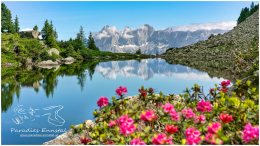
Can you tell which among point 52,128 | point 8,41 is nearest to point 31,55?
point 8,41

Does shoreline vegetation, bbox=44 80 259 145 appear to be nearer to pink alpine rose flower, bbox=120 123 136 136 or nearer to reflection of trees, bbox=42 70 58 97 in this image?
pink alpine rose flower, bbox=120 123 136 136

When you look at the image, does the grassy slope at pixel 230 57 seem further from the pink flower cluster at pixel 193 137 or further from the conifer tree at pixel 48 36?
the conifer tree at pixel 48 36

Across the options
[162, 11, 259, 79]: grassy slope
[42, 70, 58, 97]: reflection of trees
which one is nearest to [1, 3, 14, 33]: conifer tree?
[162, 11, 259, 79]: grassy slope

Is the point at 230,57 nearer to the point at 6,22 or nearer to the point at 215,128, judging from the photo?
the point at 215,128

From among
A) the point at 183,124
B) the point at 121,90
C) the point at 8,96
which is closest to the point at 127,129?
the point at 183,124

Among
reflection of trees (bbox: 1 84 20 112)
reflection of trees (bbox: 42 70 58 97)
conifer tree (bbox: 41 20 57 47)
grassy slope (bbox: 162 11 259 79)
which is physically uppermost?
conifer tree (bbox: 41 20 57 47)

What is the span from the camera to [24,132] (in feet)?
58.0

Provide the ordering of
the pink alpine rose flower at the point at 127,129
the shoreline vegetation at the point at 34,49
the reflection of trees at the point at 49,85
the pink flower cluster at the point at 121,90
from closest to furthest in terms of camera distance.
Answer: the pink alpine rose flower at the point at 127,129
the pink flower cluster at the point at 121,90
the reflection of trees at the point at 49,85
the shoreline vegetation at the point at 34,49

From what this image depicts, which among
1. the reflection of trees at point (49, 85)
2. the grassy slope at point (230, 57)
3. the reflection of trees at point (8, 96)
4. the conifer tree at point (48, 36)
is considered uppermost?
the conifer tree at point (48, 36)

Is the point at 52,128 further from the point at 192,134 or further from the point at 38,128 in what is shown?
the point at 192,134

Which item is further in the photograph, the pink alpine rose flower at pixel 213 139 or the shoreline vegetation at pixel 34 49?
the shoreline vegetation at pixel 34 49

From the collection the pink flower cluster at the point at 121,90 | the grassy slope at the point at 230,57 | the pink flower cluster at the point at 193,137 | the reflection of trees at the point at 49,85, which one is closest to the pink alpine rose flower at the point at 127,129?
the pink flower cluster at the point at 193,137

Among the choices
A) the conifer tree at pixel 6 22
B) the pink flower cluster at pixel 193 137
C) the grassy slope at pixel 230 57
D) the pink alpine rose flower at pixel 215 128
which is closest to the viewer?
the pink flower cluster at pixel 193 137

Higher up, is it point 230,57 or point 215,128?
point 215,128
